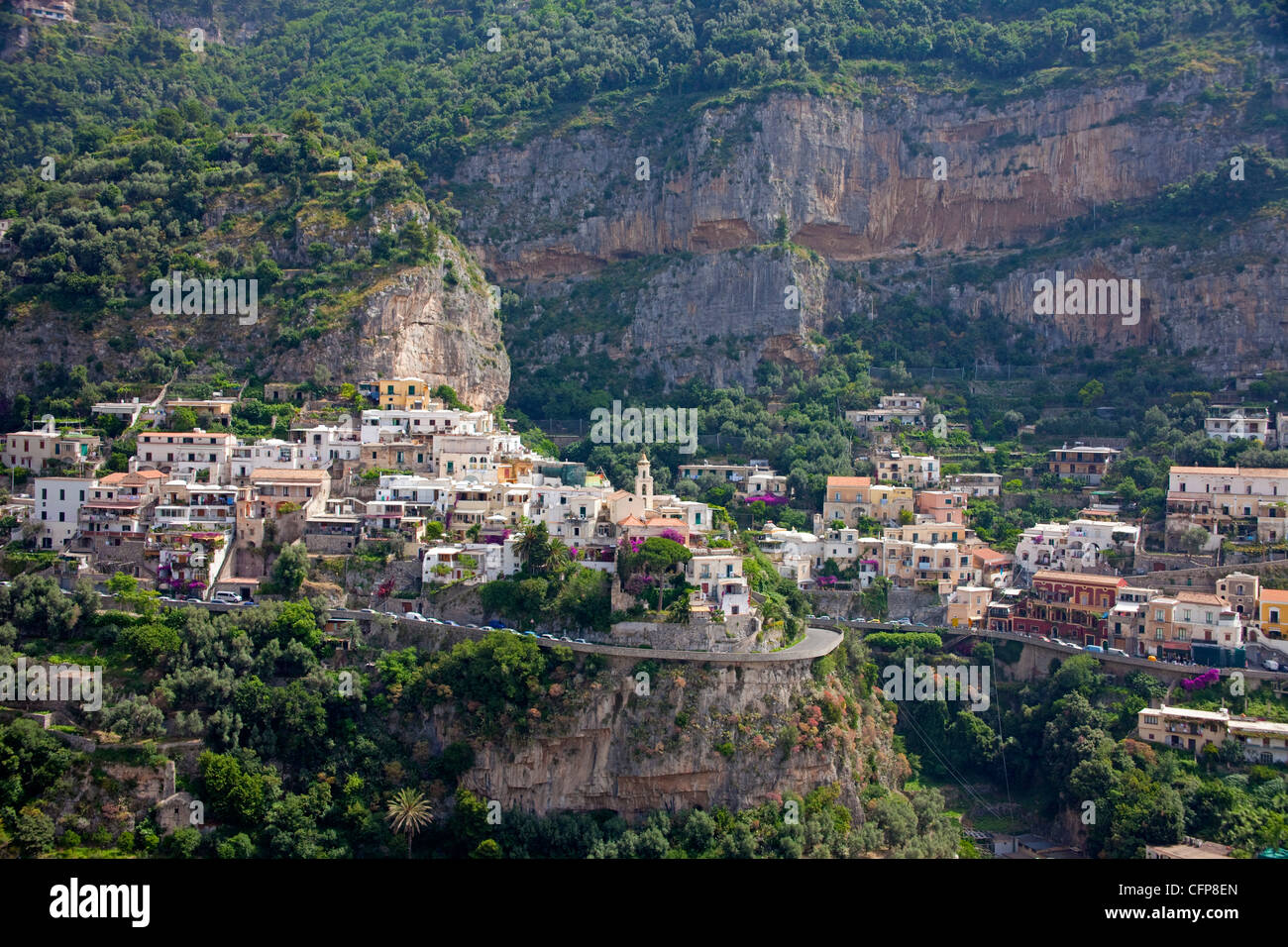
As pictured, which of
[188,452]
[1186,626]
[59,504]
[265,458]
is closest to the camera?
[1186,626]

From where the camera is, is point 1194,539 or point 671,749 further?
point 1194,539

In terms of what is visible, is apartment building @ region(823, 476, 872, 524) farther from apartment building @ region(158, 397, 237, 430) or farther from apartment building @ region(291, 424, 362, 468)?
apartment building @ region(158, 397, 237, 430)

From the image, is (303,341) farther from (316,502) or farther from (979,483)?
(979,483)

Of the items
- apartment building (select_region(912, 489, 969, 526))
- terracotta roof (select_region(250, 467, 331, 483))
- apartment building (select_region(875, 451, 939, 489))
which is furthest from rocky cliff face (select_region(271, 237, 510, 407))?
apartment building (select_region(912, 489, 969, 526))

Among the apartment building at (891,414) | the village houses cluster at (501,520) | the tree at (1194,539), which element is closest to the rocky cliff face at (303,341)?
the village houses cluster at (501,520)

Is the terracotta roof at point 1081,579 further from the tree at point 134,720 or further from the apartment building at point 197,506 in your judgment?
the tree at point 134,720

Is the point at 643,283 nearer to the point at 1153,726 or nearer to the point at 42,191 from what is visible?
the point at 42,191

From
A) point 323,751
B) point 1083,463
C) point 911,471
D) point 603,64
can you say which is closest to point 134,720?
point 323,751
